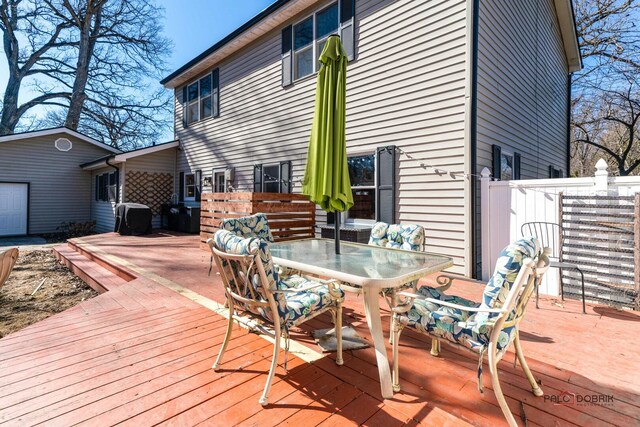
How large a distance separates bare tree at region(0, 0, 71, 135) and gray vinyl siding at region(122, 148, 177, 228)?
1070 centimetres

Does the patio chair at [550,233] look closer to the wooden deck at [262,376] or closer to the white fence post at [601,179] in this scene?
the white fence post at [601,179]

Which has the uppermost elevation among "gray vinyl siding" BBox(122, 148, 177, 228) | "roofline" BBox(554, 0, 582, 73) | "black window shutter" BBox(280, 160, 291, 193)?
"roofline" BBox(554, 0, 582, 73)

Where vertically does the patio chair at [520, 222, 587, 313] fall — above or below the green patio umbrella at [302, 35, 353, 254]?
below

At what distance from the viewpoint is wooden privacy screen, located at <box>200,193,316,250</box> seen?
595 centimetres

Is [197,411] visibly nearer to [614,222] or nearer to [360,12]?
[614,222]

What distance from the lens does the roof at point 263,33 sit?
22.9ft

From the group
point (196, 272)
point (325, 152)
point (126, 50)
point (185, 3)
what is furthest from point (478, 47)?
point (126, 50)

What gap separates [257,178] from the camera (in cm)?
812

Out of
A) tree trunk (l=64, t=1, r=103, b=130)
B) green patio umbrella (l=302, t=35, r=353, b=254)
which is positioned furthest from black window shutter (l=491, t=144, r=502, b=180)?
tree trunk (l=64, t=1, r=103, b=130)

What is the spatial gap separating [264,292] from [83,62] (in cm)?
2002

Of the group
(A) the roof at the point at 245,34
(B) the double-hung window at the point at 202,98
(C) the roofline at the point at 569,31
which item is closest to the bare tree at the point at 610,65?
(C) the roofline at the point at 569,31

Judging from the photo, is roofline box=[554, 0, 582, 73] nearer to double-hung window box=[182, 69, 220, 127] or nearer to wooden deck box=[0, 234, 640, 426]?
wooden deck box=[0, 234, 640, 426]

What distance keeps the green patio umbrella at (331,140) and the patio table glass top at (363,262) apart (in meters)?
0.28

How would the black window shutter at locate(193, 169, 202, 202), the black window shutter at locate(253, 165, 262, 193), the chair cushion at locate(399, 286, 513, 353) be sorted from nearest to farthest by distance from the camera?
the chair cushion at locate(399, 286, 513, 353) < the black window shutter at locate(253, 165, 262, 193) < the black window shutter at locate(193, 169, 202, 202)
